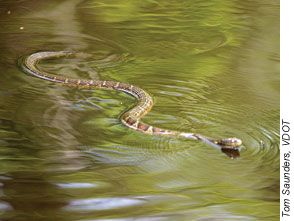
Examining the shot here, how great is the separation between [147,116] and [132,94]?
0.50 m

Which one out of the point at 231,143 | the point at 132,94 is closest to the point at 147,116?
the point at 132,94

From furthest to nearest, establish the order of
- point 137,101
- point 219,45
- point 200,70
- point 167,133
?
point 219,45 → point 200,70 → point 137,101 → point 167,133

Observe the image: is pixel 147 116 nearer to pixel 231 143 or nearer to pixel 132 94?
pixel 132 94

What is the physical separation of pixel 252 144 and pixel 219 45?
82.7 inches

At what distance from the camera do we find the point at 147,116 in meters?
5.04

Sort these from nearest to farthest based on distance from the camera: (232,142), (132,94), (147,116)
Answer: (232,142), (147,116), (132,94)

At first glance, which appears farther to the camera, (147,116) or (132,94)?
(132,94)

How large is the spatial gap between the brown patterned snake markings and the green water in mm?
70

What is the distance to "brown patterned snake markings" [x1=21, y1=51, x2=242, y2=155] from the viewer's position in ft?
14.8

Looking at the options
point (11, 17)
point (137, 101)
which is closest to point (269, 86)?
point (137, 101)

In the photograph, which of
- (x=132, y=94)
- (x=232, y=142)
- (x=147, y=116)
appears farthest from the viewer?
(x=132, y=94)

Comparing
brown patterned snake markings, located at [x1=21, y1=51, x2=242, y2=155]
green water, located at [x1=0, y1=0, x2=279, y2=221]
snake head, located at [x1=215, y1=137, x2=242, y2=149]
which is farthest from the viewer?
brown patterned snake markings, located at [x1=21, y1=51, x2=242, y2=155]

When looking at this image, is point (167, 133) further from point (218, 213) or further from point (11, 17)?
point (11, 17)

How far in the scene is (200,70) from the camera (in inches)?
231
